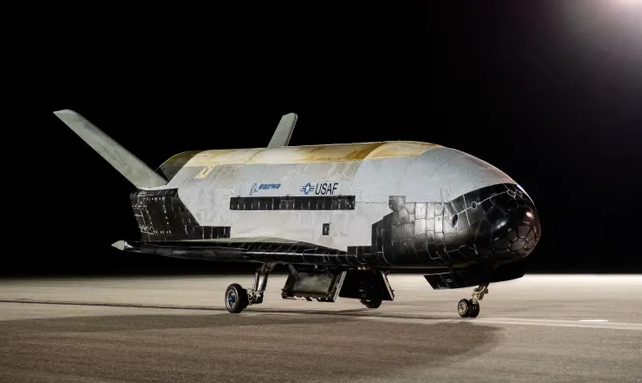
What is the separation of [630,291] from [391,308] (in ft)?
37.6

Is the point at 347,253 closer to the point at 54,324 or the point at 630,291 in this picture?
the point at 54,324

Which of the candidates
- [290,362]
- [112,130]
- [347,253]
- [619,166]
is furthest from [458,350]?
[619,166]

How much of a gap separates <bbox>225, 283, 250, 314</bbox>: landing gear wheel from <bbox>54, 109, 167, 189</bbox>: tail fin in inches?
185

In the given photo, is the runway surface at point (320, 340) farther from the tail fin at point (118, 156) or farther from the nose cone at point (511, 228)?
the tail fin at point (118, 156)

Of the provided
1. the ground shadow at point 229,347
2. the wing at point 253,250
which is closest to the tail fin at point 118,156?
the wing at point 253,250

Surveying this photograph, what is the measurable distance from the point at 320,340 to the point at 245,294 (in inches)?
325

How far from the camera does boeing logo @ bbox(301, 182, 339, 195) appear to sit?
26578 mm

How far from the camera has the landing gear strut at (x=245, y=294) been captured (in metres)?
28.0

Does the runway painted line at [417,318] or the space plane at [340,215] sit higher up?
the space plane at [340,215]

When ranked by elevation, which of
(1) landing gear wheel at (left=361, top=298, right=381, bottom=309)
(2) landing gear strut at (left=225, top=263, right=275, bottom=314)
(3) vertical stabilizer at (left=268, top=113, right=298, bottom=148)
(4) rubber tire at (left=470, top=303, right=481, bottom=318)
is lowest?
(1) landing gear wheel at (left=361, top=298, right=381, bottom=309)

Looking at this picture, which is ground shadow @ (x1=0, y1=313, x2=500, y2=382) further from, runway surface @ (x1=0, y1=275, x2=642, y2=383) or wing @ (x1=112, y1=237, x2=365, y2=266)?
wing @ (x1=112, y1=237, x2=365, y2=266)

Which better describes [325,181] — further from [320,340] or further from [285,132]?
[320,340]

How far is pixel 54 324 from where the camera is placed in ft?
78.0

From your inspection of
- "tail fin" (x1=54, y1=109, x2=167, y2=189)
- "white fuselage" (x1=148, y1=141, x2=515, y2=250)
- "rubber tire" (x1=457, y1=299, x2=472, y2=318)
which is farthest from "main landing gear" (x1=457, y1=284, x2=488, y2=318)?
"tail fin" (x1=54, y1=109, x2=167, y2=189)
